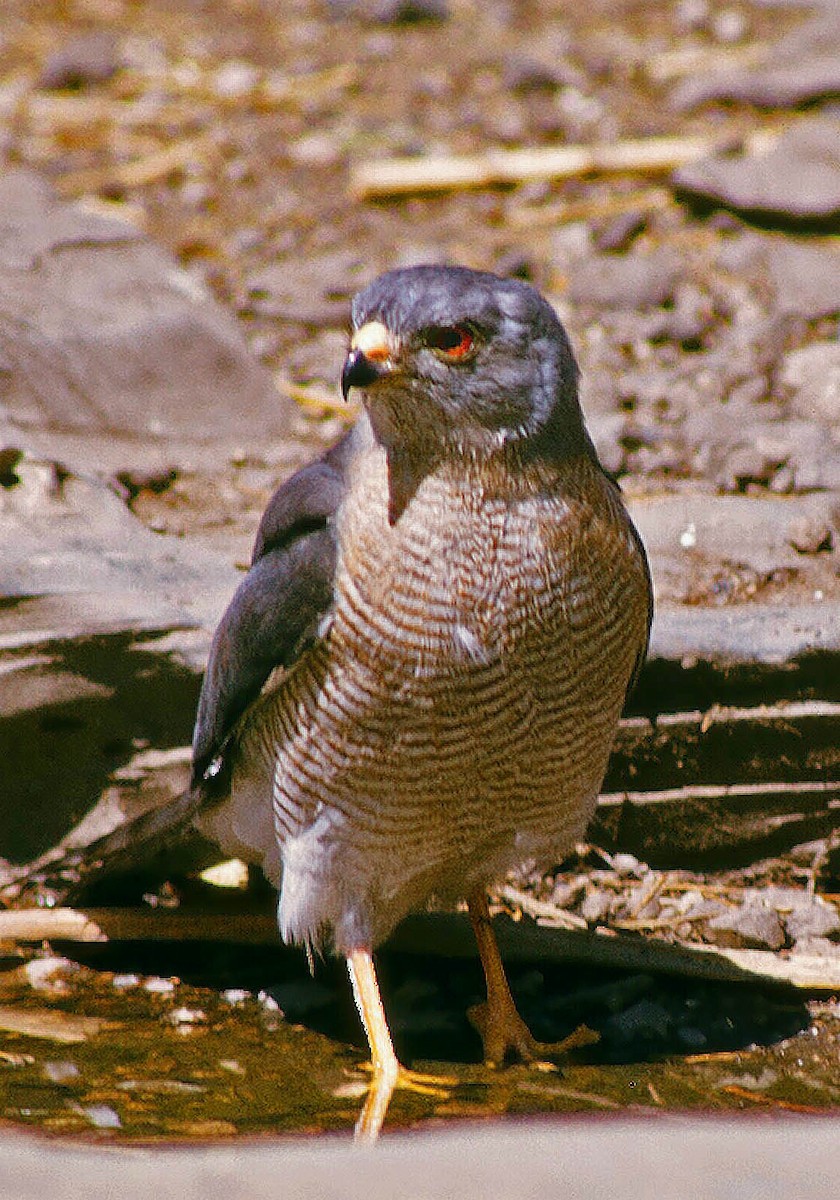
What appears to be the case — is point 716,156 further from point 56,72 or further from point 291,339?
point 56,72

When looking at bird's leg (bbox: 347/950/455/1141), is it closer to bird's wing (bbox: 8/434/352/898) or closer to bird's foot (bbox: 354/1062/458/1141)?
bird's foot (bbox: 354/1062/458/1141)

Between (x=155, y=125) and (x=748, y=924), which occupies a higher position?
(x=155, y=125)

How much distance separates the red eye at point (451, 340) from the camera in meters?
3.42

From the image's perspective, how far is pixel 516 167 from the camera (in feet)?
26.2

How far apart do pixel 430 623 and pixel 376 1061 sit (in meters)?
1.08

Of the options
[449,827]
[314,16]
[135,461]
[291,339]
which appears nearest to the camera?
[449,827]

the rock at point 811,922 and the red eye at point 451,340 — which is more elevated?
the red eye at point 451,340

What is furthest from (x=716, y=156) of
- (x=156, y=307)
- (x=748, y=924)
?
(x=748, y=924)

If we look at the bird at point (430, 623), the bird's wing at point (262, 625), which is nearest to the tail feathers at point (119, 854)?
the bird's wing at point (262, 625)

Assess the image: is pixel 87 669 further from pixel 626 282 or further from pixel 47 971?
pixel 626 282

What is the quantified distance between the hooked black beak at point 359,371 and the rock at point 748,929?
1.83 m

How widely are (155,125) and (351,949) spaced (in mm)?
5728

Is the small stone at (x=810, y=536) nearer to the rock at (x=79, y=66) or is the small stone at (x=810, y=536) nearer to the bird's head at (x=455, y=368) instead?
the bird's head at (x=455, y=368)

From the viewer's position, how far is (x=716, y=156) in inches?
308
